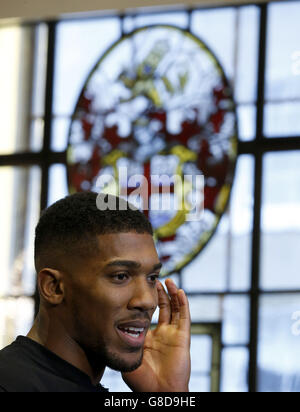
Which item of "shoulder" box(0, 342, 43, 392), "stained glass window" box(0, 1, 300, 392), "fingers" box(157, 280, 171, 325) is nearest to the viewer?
"shoulder" box(0, 342, 43, 392)

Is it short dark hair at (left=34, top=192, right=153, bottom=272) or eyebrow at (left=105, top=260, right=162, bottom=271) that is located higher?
short dark hair at (left=34, top=192, right=153, bottom=272)

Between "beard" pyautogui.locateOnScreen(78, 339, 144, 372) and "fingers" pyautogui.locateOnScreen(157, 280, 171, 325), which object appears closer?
"beard" pyautogui.locateOnScreen(78, 339, 144, 372)

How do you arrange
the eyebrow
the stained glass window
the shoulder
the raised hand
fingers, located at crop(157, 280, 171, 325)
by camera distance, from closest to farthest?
1. the shoulder
2. the eyebrow
3. the raised hand
4. fingers, located at crop(157, 280, 171, 325)
5. the stained glass window

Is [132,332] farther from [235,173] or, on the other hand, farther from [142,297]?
[235,173]

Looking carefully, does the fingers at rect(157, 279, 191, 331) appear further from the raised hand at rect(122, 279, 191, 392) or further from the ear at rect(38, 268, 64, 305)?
the ear at rect(38, 268, 64, 305)

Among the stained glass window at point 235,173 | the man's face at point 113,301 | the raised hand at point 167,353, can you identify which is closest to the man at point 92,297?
the man's face at point 113,301

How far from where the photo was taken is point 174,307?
225cm

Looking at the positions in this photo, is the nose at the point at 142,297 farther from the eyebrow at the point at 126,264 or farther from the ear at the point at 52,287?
the ear at the point at 52,287

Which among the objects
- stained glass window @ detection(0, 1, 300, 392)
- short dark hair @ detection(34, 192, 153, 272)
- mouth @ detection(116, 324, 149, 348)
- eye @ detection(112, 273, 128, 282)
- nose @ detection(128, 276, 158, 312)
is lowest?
mouth @ detection(116, 324, 149, 348)

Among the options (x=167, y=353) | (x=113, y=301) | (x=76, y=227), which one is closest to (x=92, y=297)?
(x=113, y=301)

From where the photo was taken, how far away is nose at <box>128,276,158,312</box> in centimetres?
190

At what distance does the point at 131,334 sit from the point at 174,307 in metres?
0.34

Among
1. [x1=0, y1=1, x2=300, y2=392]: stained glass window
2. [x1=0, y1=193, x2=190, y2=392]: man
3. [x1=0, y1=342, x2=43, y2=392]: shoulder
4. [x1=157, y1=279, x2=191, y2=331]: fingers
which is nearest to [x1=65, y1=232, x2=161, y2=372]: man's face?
[x1=0, y1=193, x2=190, y2=392]: man

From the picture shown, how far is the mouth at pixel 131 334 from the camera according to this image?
1.91 metres
